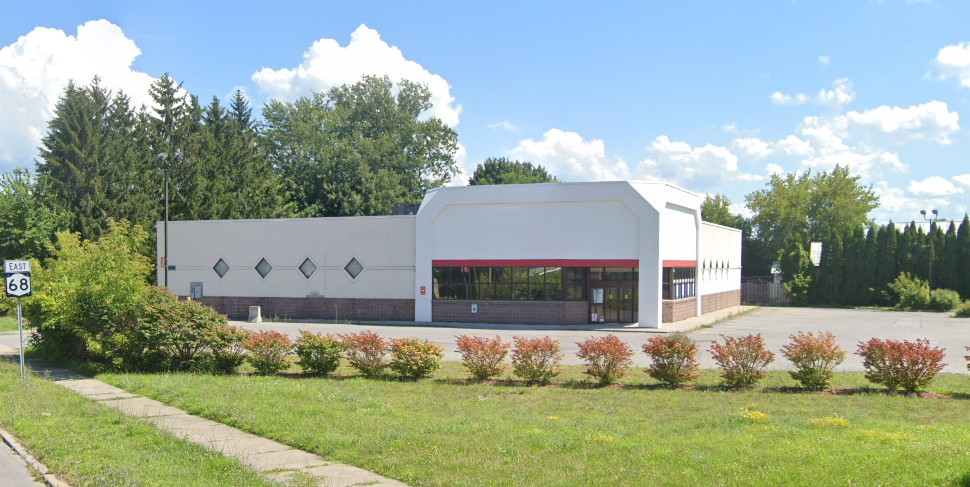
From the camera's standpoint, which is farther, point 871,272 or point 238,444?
point 871,272

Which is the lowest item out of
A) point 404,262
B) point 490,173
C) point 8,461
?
point 8,461

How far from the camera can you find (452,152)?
228 feet

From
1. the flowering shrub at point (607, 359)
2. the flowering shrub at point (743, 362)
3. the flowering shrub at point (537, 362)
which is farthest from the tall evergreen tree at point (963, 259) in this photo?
the flowering shrub at point (537, 362)

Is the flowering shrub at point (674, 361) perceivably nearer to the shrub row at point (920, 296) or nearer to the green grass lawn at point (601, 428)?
the green grass lawn at point (601, 428)

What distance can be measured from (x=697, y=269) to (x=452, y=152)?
36.3m

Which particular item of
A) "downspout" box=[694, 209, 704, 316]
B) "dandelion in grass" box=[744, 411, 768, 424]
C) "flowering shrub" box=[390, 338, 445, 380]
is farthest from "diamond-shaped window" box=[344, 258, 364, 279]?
"dandelion in grass" box=[744, 411, 768, 424]

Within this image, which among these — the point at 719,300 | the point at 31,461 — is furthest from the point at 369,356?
the point at 719,300

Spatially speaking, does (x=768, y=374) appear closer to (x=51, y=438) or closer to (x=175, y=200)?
(x=51, y=438)

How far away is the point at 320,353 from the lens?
16250 mm

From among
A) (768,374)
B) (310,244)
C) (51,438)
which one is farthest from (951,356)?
(310,244)

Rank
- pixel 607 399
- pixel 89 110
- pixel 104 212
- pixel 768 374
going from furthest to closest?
pixel 89 110 < pixel 104 212 < pixel 768 374 < pixel 607 399

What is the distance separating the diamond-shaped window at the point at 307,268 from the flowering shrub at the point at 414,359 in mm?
20547

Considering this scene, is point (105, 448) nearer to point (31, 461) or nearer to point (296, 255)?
point (31, 461)

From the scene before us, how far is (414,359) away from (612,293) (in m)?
17.8
